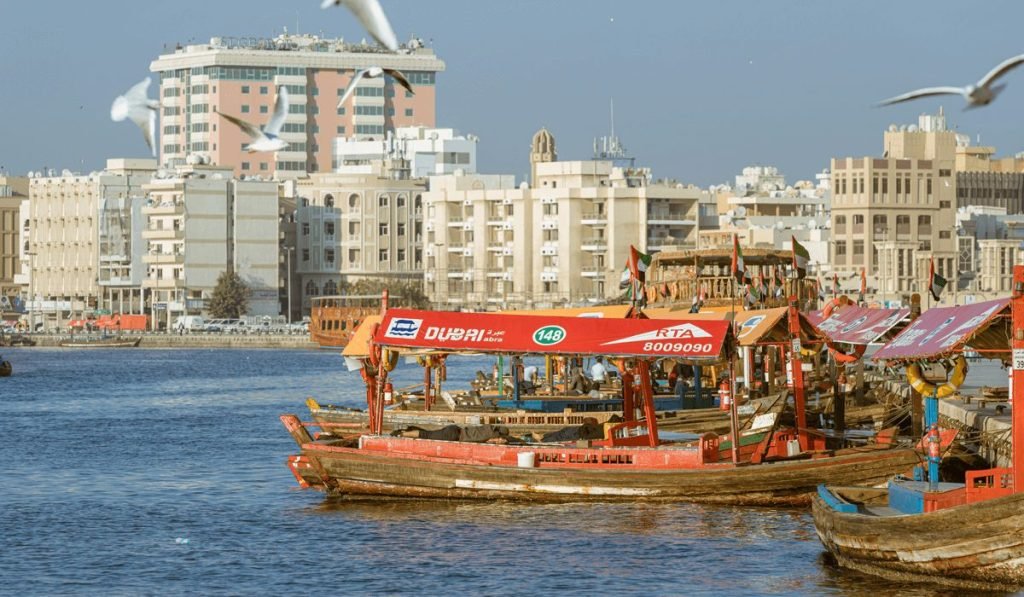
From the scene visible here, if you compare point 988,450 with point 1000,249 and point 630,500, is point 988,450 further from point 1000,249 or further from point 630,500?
point 1000,249

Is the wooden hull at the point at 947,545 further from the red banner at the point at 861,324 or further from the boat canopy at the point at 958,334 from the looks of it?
the red banner at the point at 861,324

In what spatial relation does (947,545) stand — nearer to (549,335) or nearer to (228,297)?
(549,335)

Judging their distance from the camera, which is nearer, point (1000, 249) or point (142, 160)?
point (1000, 249)

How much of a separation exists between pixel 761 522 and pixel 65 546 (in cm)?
1285

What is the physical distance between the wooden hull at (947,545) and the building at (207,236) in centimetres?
14939

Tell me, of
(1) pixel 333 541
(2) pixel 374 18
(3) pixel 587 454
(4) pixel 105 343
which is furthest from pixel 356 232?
(2) pixel 374 18

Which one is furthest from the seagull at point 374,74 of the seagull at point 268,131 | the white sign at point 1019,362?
the white sign at point 1019,362

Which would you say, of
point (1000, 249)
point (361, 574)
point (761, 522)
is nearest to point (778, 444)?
point (761, 522)

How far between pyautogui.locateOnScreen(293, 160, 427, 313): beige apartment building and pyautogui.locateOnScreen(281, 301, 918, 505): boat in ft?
460

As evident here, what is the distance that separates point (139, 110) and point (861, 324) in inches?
1061

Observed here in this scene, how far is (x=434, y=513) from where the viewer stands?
38.1 metres

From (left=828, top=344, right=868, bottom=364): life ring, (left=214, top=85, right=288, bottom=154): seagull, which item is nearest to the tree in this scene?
(left=828, top=344, right=868, bottom=364): life ring

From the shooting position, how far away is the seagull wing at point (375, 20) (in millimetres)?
20500

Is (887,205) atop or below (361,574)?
atop
